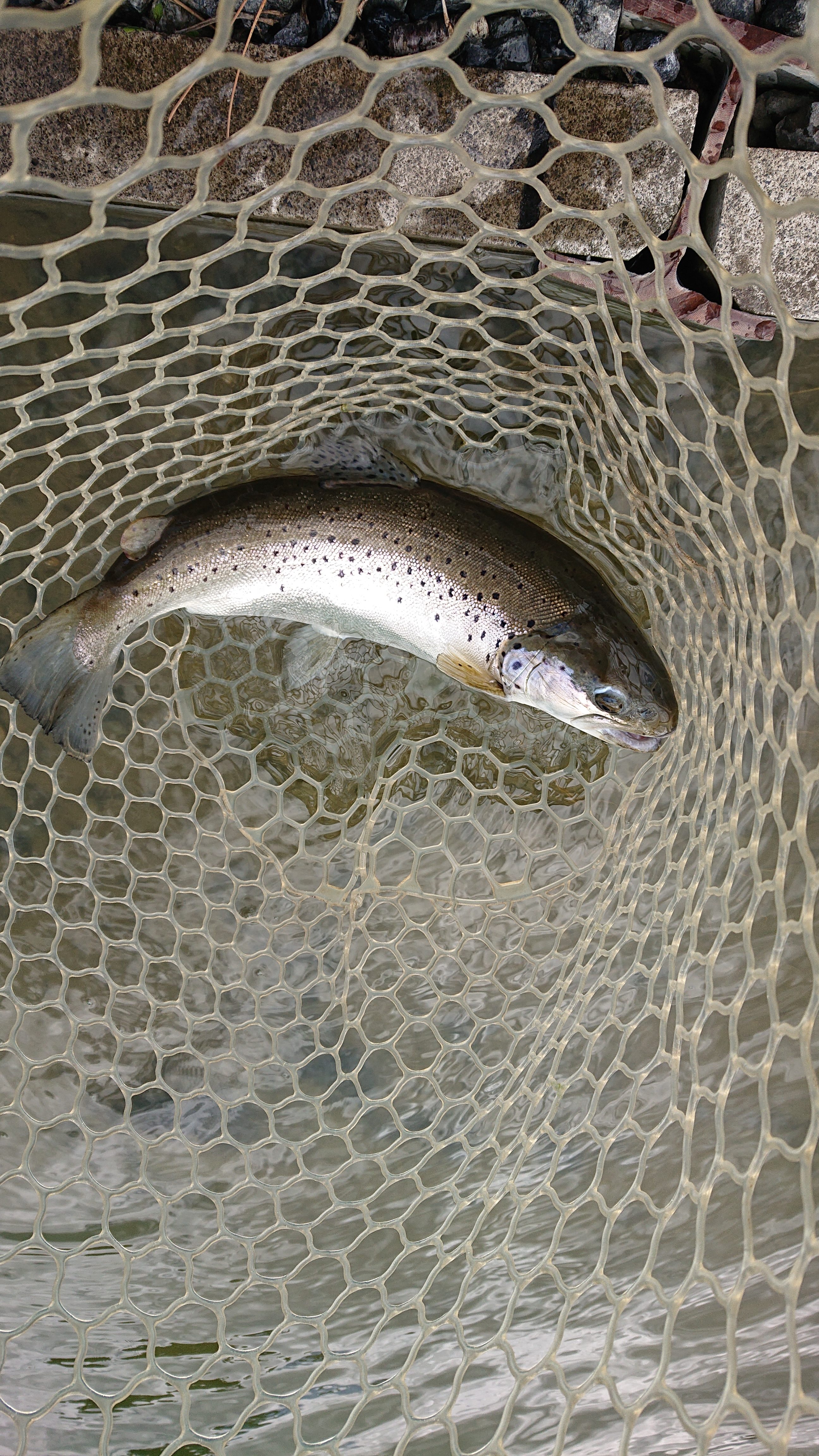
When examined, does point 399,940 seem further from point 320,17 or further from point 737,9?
point 737,9

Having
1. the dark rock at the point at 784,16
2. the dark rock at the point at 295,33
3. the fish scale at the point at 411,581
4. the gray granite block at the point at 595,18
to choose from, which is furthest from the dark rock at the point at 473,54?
the fish scale at the point at 411,581

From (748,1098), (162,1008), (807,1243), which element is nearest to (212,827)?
(162,1008)

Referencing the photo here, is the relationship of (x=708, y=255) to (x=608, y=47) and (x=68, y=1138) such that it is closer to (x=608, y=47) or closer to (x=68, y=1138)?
(x=608, y=47)

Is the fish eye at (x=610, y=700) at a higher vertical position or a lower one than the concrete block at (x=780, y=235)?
lower

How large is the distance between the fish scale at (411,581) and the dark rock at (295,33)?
3.67 ft

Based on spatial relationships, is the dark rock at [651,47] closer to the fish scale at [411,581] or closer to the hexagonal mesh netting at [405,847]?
the hexagonal mesh netting at [405,847]

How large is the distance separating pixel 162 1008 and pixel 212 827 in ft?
2.03

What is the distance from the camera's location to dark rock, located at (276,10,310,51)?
2328 mm

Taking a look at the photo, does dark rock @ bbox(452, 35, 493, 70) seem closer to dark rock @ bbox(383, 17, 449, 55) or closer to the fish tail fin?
dark rock @ bbox(383, 17, 449, 55)

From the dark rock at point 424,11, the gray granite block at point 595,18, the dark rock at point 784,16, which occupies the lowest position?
the dark rock at point 424,11

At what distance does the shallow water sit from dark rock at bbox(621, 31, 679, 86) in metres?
0.59

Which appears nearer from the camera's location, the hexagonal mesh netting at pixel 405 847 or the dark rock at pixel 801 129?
the hexagonal mesh netting at pixel 405 847

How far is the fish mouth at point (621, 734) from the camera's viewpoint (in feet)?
7.52

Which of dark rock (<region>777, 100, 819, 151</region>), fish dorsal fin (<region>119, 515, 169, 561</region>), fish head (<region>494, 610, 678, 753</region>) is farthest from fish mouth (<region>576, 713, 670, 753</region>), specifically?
dark rock (<region>777, 100, 819, 151</region>)
